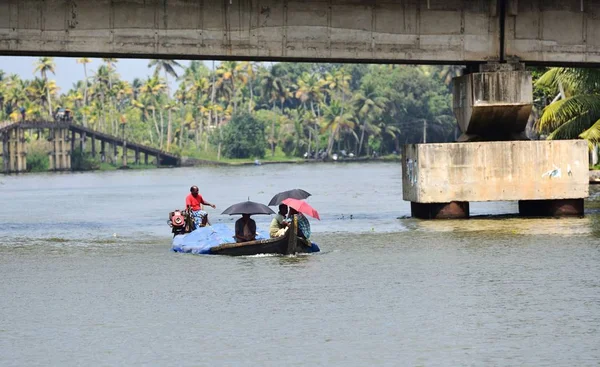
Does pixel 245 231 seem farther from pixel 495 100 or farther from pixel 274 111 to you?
pixel 274 111

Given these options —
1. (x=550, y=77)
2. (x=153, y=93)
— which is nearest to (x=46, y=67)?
(x=153, y=93)

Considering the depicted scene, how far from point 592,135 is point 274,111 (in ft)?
433

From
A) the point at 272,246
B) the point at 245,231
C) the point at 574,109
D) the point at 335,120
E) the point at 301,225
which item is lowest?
the point at 272,246

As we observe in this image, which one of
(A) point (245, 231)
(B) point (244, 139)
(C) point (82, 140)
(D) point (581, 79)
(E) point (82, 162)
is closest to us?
(A) point (245, 231)

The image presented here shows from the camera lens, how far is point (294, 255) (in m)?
31.4

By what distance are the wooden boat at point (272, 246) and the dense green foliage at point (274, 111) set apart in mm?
141935

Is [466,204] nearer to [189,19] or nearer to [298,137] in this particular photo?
[189,19]

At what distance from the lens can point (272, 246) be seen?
3097 centimetres

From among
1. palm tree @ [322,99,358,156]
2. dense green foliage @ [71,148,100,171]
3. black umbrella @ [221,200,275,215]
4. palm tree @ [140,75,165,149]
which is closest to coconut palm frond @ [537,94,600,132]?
black umbrella @ [221,200,275,215]

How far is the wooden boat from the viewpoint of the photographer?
1212 inches

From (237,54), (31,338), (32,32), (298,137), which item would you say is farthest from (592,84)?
(298,137)

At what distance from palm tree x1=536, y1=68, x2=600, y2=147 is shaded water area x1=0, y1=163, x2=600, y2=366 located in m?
21.3

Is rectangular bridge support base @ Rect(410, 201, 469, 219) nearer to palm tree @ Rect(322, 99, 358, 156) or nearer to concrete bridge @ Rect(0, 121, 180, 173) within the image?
concrete bridge @ Rect(0, 121, 180, 173)

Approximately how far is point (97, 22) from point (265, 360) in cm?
2042
